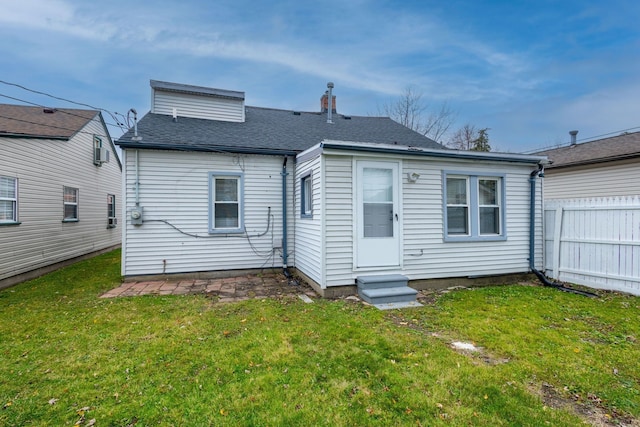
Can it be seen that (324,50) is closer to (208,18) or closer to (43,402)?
(208,18)

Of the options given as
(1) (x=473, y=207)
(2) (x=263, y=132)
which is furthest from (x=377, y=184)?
(2) (x=263, y=132)

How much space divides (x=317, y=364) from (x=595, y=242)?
21.3ft

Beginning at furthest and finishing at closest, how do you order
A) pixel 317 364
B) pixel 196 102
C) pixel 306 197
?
pixel 196 102 → pixel 306 197 → pixel 317 364

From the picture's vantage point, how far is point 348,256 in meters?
5.68

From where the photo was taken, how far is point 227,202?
7449mm

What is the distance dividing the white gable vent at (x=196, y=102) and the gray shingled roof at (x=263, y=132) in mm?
270

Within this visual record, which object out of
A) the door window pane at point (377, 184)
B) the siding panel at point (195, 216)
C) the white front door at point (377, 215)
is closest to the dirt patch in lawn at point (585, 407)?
the white front door at point (377, 215)

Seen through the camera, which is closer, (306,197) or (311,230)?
(311,230)

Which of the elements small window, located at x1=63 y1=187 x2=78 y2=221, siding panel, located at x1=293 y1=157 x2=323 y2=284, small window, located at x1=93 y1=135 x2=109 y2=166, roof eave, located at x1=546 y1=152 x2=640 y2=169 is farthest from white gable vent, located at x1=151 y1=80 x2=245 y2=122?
roof eave, located at x1=546 y1=152 x2=640 y2=169

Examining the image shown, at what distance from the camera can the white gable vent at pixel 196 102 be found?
28.4 ft

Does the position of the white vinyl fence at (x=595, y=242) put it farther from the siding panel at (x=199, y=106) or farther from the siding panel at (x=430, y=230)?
the siding panel at (x=199, y=106)

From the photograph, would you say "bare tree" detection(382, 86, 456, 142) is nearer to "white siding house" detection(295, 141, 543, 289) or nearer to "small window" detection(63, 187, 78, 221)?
"white siding house" detection(295, 141, 543, 289)

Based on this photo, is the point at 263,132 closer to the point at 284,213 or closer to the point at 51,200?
the point at 284,213

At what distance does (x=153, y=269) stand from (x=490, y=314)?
692 centimetres
